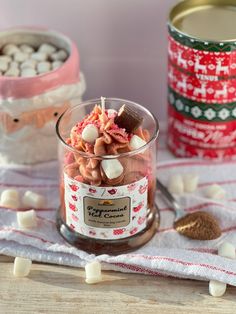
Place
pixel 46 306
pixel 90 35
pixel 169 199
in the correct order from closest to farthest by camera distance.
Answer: pixel 46 306 → pixel 169 199 → pixel 90 35

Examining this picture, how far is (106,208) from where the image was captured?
0.82 meters

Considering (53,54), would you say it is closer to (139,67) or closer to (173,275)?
(139,67)

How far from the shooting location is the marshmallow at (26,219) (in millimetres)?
887

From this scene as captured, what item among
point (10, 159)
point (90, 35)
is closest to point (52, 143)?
point (10, 159)

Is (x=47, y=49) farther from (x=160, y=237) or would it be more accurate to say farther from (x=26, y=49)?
(x=160, y=237)

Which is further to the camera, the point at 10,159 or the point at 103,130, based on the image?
the point at 10,159

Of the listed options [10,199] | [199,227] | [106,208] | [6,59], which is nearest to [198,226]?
[199,227]

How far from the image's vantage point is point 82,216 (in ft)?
2.75

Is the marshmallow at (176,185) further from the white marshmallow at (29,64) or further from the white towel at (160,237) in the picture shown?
the white marshmallow at (29,64)

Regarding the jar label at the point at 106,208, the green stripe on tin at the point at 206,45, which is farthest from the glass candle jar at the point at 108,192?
the green stripe on tin at the point at 206,45

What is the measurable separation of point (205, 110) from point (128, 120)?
0.18 metres

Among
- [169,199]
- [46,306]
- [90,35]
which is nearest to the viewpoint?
[46,306]

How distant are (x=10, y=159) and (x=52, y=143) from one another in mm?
61

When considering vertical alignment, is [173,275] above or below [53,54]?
below
